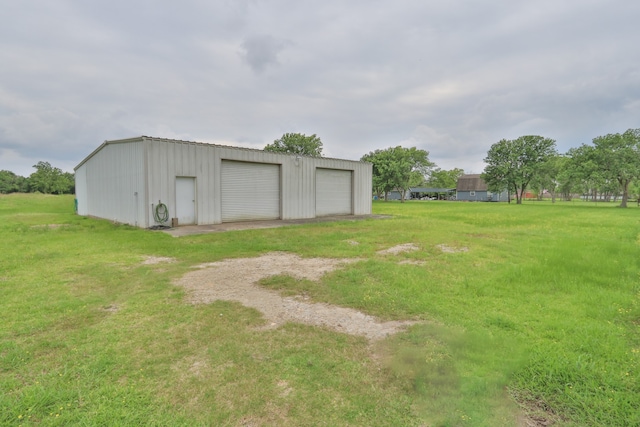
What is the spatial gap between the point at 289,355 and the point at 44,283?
4.82 metres

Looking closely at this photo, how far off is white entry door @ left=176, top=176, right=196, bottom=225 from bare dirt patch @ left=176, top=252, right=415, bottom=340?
7153mm

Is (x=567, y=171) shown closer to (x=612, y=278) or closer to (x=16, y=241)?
(x=612, y=278)

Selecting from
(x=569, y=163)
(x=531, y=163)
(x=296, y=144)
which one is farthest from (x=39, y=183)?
(x=569, y=163)

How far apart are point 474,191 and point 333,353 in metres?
79.4

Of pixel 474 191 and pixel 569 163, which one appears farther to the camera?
pixel 474 191

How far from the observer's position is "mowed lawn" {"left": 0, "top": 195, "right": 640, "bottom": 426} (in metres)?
2.27

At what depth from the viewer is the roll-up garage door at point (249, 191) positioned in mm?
14633

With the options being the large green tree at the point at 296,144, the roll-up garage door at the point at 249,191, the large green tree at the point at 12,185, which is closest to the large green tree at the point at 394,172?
the large green tree at the point at 296,144

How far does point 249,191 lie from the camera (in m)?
15.4

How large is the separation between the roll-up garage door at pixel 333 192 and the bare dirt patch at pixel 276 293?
11.2 m

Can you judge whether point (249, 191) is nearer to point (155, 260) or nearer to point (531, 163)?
point (155, 260)

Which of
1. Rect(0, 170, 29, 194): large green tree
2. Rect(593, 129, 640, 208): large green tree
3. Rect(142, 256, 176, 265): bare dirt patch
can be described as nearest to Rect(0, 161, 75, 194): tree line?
Rect(0, 170, 29, 194): large green tree

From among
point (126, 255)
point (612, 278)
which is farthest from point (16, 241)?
point (612, 278)

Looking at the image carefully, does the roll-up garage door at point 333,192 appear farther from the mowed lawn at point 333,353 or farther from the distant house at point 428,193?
the distant house at point 428,193
